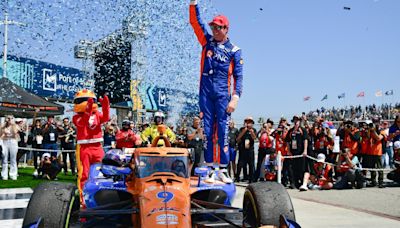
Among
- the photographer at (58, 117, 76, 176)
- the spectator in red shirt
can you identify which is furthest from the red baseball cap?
the photographer at (58, 117, 76, 176)

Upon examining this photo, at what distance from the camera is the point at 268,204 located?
3795 millimetres

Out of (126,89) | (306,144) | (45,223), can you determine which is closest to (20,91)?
(126,89)

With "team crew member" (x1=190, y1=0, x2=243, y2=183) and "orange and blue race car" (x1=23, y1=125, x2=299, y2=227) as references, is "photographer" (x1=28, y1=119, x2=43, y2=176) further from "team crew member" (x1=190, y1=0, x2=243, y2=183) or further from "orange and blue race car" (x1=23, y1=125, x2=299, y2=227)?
"orange and blue race car" (x1=23, y1=125, x2=299, y2=227)

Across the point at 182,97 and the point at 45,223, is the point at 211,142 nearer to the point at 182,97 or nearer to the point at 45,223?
the point at 45,223

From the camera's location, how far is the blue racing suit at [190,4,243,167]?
18.5ft

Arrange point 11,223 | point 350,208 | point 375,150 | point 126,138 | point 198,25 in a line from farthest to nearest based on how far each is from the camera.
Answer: point 375,150, point 126,138, point 350,208, point 198,25, point 11,223

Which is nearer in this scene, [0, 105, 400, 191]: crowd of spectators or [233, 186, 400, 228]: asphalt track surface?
[233, 186, 400, 228]: asphalt track surface

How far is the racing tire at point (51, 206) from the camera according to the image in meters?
3.55

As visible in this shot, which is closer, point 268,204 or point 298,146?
point 268,204

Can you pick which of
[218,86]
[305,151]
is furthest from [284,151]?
[218,86]

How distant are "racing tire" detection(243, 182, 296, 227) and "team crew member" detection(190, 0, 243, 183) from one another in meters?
1.59

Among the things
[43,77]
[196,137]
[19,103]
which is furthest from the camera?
[43,77]

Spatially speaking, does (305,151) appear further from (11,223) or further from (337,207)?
(11,223)

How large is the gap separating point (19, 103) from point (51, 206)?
44.1ft
